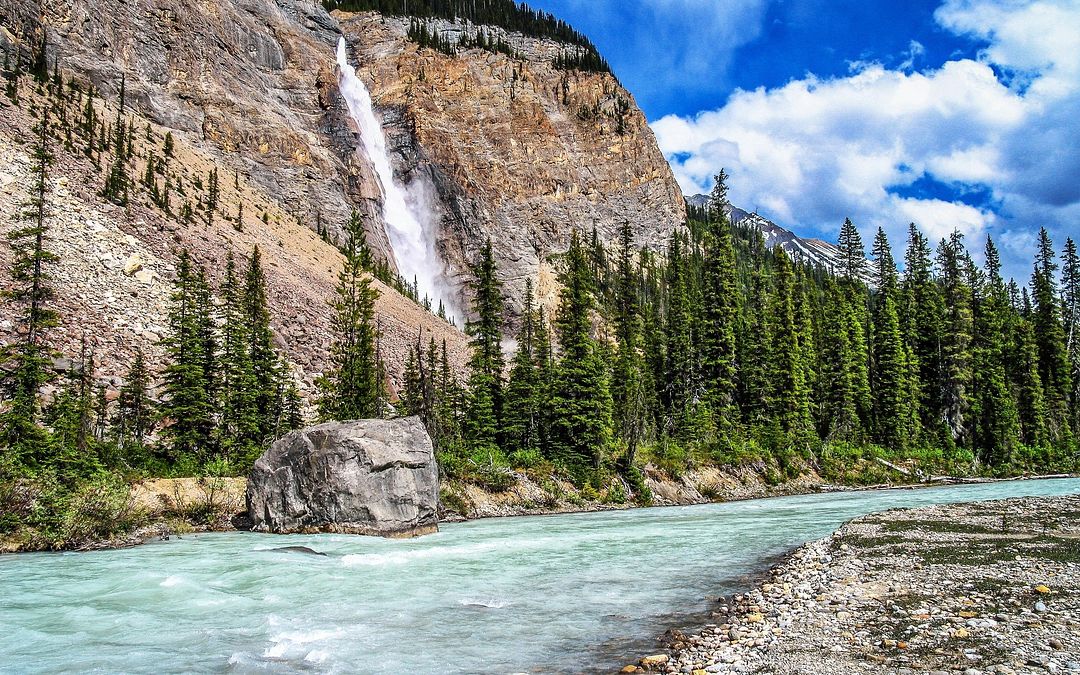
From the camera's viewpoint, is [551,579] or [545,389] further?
[545,389]

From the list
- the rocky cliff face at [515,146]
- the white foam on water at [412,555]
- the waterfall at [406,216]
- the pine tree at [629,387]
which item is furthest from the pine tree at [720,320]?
the waterfall at [406,216]

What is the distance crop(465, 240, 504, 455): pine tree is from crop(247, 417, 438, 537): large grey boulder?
13127 millimetres

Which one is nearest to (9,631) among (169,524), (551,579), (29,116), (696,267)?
(551,579)

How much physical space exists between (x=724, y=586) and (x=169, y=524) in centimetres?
2027

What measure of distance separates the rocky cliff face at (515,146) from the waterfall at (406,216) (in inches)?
89.2

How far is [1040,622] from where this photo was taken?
8.70 m

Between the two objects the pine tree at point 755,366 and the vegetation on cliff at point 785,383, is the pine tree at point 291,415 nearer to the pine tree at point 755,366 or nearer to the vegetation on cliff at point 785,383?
the vegetation on cliff at point 785,383

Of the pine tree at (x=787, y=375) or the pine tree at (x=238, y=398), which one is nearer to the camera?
the pine tree at (x=238, y=398)

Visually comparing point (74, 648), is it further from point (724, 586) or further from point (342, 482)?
point (342, 482)

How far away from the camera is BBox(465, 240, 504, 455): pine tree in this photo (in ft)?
138

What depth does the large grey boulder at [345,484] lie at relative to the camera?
78.0ft

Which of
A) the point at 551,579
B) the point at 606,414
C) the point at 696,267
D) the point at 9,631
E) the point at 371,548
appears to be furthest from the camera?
the point at 696,267

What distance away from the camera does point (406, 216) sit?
10981 cm

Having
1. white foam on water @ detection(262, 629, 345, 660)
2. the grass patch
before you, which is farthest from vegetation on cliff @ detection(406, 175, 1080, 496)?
white foam on water @ detection(262, 629, 345, 660)
